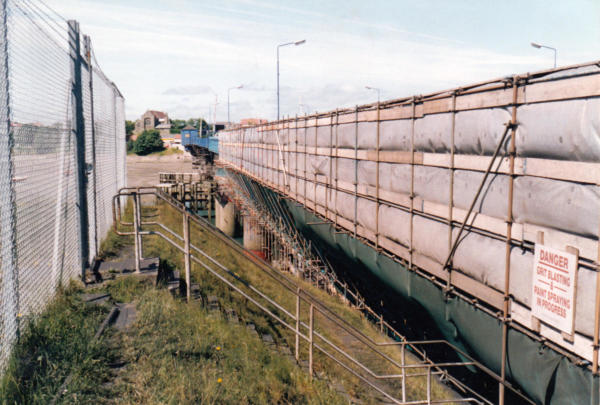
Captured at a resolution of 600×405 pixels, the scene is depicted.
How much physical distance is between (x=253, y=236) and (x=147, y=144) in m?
79.3

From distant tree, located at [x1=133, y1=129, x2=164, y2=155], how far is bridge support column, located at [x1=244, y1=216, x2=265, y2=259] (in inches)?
3050

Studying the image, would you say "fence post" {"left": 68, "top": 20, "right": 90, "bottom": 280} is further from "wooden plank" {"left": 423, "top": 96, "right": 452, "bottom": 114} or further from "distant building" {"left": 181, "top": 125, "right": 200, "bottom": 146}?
"distant building" {"left": 181, "top": 125, "right": 200, "bottom": 146}

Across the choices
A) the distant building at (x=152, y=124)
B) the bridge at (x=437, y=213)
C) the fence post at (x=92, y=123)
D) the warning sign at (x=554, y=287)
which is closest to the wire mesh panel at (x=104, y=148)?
the bridge at (x=437, y=213)

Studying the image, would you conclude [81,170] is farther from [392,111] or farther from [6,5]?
[392,111]

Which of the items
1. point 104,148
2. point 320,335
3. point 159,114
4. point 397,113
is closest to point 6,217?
point 320,335

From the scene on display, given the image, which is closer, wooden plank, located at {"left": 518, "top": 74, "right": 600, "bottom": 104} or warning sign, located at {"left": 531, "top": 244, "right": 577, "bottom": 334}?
wooden plank, located at {"left": 518, "top": 74, "right": 600, "bottom": 104}

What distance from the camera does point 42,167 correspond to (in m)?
6.39

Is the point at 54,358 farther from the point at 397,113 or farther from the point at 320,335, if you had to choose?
the point at 397,113

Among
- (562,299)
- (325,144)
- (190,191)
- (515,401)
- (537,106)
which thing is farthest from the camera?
(190,191)

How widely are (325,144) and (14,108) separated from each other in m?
8.20

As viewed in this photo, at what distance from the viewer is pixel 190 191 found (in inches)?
1646

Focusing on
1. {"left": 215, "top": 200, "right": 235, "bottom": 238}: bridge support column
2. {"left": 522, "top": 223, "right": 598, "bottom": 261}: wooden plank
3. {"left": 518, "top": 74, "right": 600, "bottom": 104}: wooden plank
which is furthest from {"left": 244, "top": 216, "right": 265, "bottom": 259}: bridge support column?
{"left": 518, "top": 74, "right": 600, "bottom": 104}: wooden plank

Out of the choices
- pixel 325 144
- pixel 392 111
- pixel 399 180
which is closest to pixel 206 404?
pixel 399 180

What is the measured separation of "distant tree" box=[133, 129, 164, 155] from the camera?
10221 centimetres
